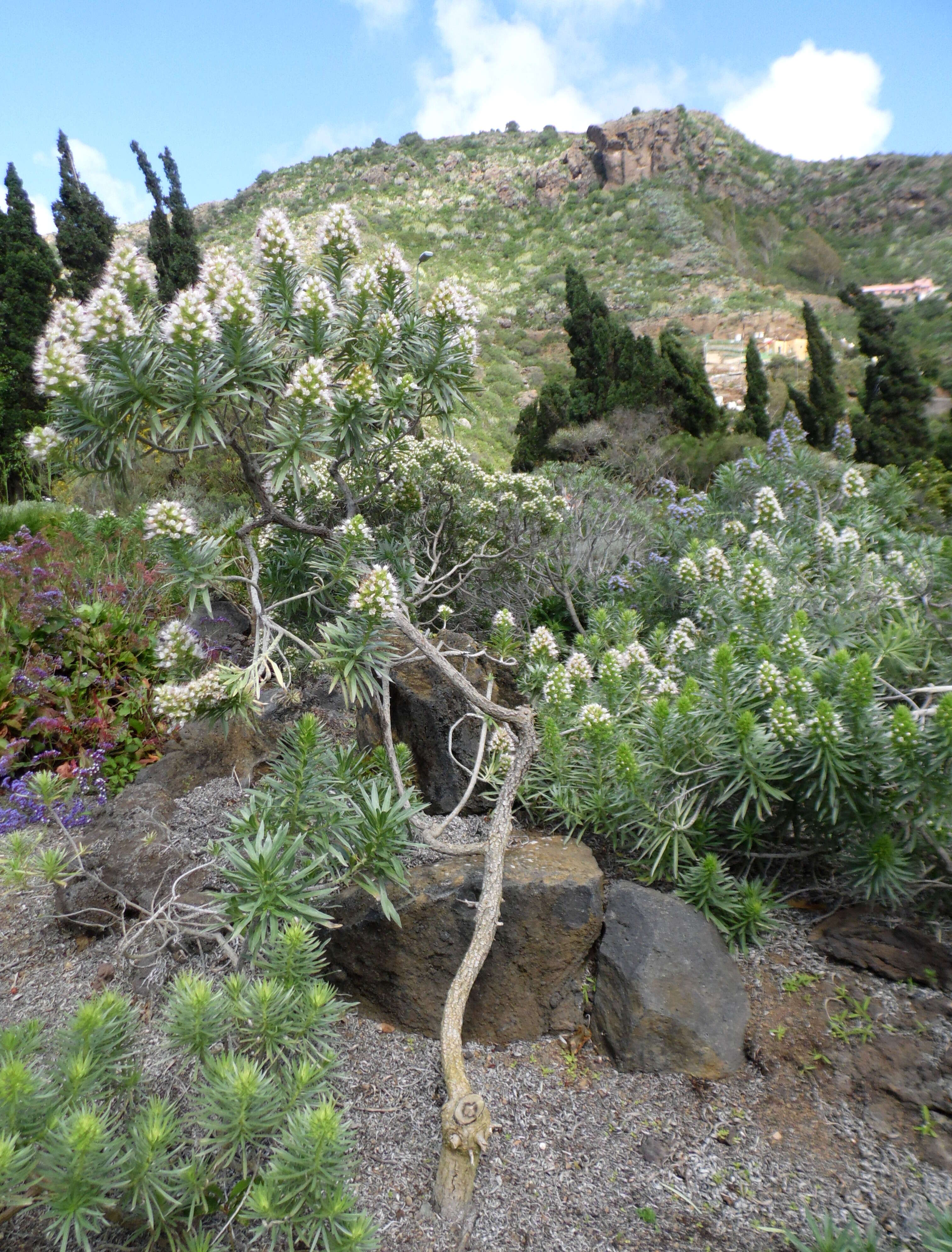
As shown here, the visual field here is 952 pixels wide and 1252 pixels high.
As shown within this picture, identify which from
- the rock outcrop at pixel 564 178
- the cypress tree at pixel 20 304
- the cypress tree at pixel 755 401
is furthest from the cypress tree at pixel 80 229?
the rock outcrop at pixel 564 178

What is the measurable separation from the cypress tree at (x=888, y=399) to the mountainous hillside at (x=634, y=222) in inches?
382

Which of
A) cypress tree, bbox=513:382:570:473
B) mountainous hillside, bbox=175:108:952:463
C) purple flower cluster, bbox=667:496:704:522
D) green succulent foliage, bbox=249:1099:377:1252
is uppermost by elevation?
mountainous hillside, bbox=175:108:952:463

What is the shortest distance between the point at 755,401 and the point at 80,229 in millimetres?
15258

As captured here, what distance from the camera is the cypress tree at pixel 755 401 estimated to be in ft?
47.9

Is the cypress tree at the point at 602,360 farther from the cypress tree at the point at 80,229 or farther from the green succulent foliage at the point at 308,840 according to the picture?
the green succulent foliage at the point at 308,840

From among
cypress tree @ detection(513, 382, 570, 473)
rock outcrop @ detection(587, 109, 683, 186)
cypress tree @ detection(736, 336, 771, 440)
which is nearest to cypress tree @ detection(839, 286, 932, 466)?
cypress tree @ detection(736, 336, 771, 440)

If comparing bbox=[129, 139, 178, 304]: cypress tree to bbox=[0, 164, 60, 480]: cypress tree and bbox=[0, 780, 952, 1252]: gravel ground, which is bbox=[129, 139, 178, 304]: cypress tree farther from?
bbox=[0, 780, 952, 1252]: gravel ground

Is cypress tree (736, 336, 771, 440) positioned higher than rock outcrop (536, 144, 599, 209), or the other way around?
rock outcrop (536, 144, 599, 209)

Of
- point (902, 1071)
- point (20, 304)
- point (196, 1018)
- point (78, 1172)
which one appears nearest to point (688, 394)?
point (20, 304)

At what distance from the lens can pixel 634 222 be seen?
36.2 meters

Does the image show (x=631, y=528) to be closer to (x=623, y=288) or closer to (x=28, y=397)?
(x=28, y=397)

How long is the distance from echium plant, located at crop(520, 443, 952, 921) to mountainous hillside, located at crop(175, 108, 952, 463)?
1960 centimetres

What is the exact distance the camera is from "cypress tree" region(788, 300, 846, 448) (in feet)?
48.3

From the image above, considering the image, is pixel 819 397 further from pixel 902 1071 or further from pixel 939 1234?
pixel 939 1234
